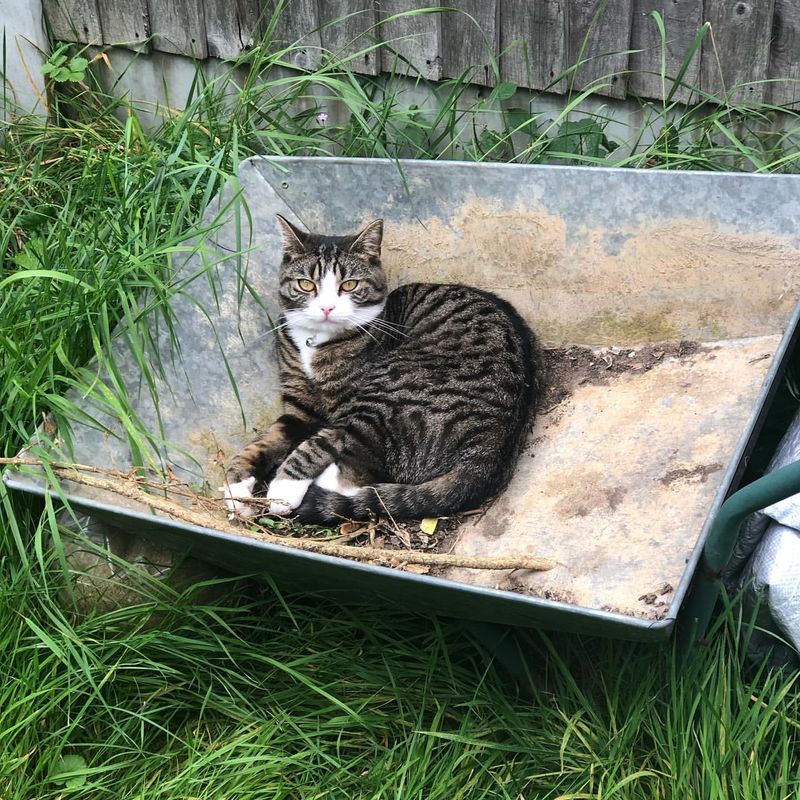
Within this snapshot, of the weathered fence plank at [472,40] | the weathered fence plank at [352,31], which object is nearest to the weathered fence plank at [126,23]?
the weathered fence plank at [352,31]

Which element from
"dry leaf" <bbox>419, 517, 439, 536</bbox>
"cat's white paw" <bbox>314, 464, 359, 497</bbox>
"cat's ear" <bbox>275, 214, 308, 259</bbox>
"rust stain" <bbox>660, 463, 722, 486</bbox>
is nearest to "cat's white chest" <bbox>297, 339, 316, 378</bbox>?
"cat's ear" <bbox>275, 214, 308, 259</bbox>

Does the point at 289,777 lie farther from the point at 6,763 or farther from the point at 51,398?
the point at 51,398

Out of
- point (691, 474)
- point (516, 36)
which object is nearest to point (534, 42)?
point (516, 36)

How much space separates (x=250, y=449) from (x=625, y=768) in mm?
1110

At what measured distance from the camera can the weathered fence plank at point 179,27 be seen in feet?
11.4

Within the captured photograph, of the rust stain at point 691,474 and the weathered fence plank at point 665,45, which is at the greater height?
the weathered fence plank at point 665,45

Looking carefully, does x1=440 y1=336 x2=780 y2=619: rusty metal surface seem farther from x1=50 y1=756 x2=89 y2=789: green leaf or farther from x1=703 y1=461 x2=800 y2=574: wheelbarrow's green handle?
x1=50 y1=756 x2=89 y2=789: green leaf

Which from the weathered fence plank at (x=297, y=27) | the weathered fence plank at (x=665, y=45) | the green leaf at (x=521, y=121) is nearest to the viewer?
the weathered fence plank at (x=665, y=45)

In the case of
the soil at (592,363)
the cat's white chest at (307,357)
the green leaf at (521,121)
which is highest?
the green leaf at (521,121)

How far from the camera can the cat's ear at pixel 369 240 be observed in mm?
2367

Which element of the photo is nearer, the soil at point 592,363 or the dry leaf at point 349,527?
the dry leaf at point 349,527

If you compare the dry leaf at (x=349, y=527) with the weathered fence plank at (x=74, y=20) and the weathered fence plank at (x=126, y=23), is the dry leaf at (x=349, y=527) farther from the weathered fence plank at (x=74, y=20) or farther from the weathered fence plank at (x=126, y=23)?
the weathered fence plank at (x=74, y=20)

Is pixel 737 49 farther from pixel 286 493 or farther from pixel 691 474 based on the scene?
pixel 286 493

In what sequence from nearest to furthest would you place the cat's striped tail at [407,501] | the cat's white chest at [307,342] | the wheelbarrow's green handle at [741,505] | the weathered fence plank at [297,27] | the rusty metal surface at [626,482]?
the wheelbarrow's green handle at [741,505]
the rusty metal surface at [626,482]
the cat's striped tail at [407,501]
the cat's white chest at [307,342]
the weathered fence plank at [297,27]
